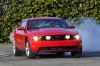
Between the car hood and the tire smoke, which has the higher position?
the car hood

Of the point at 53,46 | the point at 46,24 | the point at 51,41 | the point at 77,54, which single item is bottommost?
the point at 77,54

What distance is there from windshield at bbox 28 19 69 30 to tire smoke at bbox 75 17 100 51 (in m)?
2.65

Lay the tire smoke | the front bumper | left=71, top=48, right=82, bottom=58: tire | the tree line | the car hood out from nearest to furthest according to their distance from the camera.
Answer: the front bumper
the car hood
left=71, top=48, right=82, bottom=58: tire
the tire smoke
the tree line

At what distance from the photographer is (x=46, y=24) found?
15461mm

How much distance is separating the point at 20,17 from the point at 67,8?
7.66 feet

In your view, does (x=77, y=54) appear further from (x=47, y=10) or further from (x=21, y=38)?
(x=47, y=10)

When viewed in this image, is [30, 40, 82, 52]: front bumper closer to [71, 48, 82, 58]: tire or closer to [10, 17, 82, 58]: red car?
[10, 17, 82, 58]: red car

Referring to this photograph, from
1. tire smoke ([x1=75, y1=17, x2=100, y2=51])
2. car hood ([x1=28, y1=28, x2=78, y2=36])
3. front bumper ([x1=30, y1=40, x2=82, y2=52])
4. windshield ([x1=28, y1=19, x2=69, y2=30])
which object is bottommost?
tire smoke ([x1=75, y1=17, x2=100, y2=51])

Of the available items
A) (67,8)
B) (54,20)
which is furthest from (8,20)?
(54,20)

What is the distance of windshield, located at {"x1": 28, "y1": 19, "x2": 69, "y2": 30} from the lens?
1532 cm

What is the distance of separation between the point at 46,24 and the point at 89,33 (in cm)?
510

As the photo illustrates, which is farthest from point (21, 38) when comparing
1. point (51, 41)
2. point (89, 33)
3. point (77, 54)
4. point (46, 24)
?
point (89, 33)

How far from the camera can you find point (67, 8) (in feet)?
73.3

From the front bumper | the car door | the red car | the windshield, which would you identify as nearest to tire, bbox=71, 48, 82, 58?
the red car
